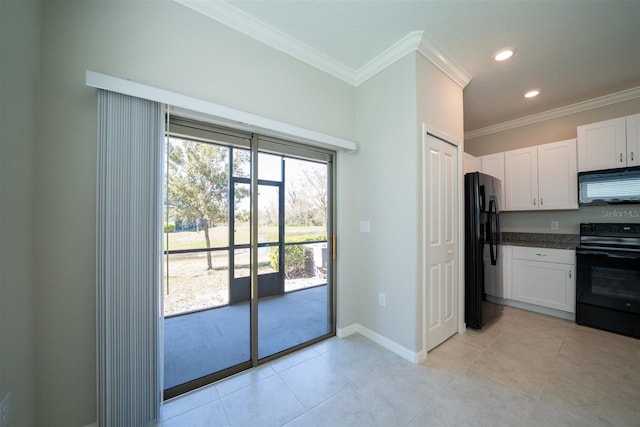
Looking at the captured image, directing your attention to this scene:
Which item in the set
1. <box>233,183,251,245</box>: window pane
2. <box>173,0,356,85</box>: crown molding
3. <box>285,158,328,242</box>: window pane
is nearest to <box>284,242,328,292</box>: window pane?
<box>285,158,328,242</box>: window pane

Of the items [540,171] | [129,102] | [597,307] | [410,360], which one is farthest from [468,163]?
[129,102]

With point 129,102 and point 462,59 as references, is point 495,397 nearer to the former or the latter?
point 462,59

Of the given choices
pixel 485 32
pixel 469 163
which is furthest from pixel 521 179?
pixel 485 32

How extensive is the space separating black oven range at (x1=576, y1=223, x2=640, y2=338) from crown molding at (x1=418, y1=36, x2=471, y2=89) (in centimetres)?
249

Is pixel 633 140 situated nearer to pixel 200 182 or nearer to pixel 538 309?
pixel 538 309

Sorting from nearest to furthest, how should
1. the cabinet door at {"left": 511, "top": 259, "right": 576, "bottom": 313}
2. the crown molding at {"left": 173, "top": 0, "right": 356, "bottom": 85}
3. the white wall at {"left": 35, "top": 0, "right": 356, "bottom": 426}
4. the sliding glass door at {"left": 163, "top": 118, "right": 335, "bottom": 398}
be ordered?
the white wall at {"left": 35, "top": 0, "right": 356, "bottom": 426} < the crown molding at {"left": 173, "top": 0, "right": 356, "bottom": 85} < the sliding glass door at {"left": 163, "top": 118, "right": 335, "bottom": 398} < the cabinet door at {"left": 511, "top": 259, "right": 576, "bottom": 313}

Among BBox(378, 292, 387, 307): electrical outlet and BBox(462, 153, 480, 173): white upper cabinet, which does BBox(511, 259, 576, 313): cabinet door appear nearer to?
BBox(462, 153, 480, 173): white upper cabinet

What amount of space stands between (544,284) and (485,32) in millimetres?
3124

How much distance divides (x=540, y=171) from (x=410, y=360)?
3.32 meters

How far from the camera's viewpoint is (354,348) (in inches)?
91.5

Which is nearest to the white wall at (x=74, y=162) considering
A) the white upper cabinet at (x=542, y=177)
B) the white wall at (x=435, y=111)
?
the white wall at (x=435, y=111)

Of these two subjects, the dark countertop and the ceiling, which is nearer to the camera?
the ceiling

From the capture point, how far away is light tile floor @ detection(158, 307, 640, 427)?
1492mm

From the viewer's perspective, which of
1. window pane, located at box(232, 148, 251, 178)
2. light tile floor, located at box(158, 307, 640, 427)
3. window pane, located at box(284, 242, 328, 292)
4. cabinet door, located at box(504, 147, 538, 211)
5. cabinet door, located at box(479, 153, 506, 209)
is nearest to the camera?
light tile floor, located at box(158, 307, 640, 427)
